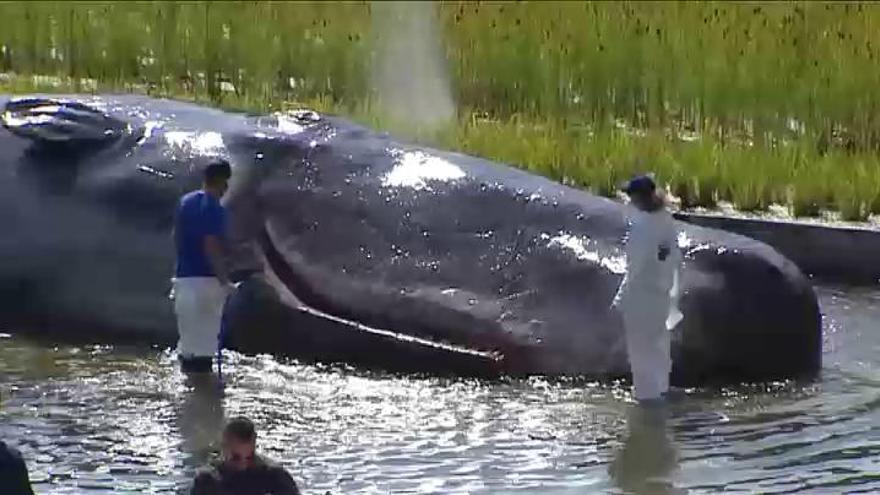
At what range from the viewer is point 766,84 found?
56.8 feet

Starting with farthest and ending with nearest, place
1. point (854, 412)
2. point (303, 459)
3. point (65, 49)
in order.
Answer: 1. point (65, 49)
2. point (854, 412)
3. point (303, 459)

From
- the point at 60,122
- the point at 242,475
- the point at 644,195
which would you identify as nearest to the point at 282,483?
the point at 242,475

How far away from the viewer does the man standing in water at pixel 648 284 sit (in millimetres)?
9516

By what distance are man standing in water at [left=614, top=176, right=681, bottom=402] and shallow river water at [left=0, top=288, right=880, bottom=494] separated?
24 centimetres

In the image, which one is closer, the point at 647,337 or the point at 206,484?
the point at 206,484

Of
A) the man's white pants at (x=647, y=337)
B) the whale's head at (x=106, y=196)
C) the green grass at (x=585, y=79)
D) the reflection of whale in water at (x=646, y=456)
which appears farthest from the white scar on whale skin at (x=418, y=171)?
the green grass at (x=585, y=79)

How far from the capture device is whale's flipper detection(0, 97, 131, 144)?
11.4 meters

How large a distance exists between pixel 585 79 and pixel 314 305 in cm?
836

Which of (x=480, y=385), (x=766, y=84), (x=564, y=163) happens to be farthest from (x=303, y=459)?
(x=766, y=84)

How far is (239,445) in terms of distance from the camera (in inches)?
251

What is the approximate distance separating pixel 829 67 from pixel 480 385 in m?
8.52

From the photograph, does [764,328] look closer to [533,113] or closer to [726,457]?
[726,457]

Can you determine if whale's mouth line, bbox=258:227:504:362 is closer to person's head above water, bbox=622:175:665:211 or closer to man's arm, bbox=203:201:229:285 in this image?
man's arm, bbox=203:201:229:285

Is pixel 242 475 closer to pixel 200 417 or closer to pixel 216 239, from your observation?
pixel 200 417
